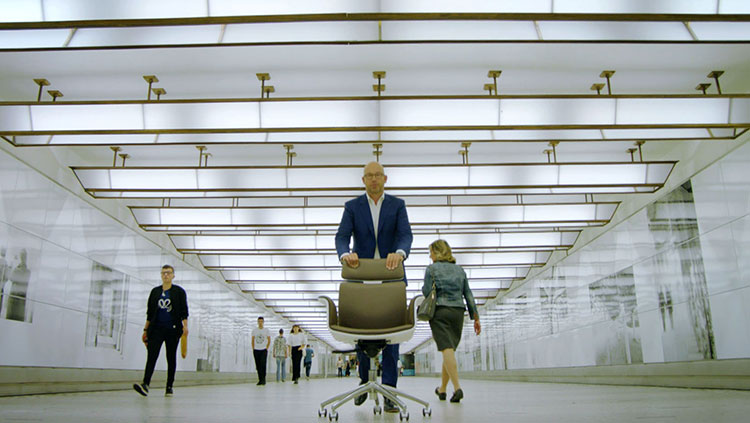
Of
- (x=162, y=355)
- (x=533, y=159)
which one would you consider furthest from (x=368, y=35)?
(x=162, y=355)

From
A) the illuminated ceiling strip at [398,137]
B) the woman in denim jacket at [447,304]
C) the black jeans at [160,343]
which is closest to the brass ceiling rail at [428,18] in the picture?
the woman in denim jacket at [447,304]

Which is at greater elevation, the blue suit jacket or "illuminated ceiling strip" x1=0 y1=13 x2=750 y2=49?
"illuminated ceiling strip" x1=0 y1=13 x2=750 y2=49

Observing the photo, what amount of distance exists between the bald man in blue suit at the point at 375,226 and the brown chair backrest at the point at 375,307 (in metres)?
0.51

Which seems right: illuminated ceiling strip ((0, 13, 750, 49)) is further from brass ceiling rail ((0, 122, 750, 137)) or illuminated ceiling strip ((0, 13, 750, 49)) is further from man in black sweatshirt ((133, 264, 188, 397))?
man in black sweatshirt ((133, 264, 188, 397))

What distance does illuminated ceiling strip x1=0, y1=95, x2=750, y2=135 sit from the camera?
659 cm

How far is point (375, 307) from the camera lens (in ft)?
11.5

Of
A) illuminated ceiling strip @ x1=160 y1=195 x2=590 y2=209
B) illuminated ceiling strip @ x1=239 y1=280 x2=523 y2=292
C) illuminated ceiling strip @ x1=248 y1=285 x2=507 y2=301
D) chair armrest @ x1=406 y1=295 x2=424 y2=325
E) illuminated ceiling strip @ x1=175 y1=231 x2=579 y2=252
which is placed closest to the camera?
chair armrest @ x1=406 y1=295 x2=424 y2=325

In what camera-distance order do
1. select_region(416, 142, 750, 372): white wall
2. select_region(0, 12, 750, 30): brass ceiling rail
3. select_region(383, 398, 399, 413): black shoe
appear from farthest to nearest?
select_region(416, 142, 750, 372): white wall → select_region(0, 12, 750, 30): brass ceiling rail → select_region(383, 398, 399, 413): black shoe

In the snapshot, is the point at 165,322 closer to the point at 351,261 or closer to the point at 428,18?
the point at 351,261

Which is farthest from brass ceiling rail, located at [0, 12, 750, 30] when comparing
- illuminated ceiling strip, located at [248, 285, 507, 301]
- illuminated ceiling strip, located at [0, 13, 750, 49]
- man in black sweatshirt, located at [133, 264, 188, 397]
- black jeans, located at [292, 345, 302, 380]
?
illuminated ceiling strip, located at [248, 285, 507, 301]

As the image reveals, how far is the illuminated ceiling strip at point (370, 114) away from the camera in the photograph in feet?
21.6

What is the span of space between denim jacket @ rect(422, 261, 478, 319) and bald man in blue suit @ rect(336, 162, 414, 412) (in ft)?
3.98

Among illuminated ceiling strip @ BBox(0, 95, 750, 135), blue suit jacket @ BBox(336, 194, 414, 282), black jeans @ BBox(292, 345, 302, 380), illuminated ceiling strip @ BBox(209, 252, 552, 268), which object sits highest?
illuminated ceiling strip @ BBox(0, 95, 750, 135)

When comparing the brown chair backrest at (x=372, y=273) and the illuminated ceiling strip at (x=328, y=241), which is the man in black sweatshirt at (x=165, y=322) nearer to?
the brown chair backrest at (x=372, y=273)
